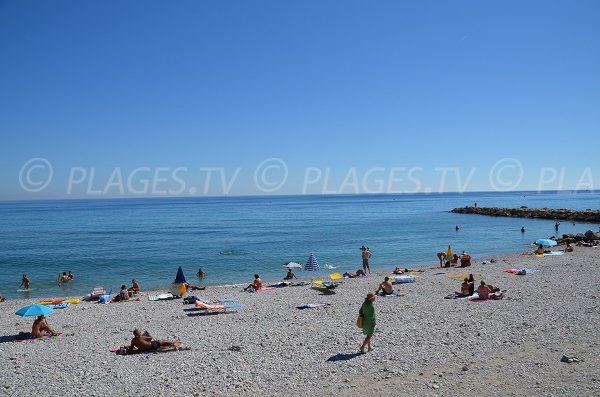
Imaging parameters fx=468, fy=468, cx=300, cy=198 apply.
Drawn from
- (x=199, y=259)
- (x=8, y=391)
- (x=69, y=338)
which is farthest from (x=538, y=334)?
(x=199, y=259)

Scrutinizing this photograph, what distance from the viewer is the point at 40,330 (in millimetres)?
13820

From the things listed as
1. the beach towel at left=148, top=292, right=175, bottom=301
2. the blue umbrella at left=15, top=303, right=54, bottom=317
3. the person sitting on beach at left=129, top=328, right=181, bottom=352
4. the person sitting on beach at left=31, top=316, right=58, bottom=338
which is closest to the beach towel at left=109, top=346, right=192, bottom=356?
the person sitting on beach at left=129, top=328, right=181, bottom=352

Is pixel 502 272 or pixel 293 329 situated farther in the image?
pixel 502 272

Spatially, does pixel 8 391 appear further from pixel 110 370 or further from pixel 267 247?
pixel 267 247

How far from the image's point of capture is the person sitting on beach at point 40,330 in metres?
13.7

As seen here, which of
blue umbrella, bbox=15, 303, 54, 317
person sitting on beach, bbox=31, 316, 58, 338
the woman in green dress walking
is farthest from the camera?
blue umbrella, bbox=15, 303, 54, 317

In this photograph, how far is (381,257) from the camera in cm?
3584

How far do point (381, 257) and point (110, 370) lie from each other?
1088 inches

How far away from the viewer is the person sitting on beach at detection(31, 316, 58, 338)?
13.7 metres

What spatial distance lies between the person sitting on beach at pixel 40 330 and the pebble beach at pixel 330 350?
0.48m

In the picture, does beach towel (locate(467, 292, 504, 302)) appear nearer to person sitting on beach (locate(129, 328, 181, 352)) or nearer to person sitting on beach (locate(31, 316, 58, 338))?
person sitting on beach (locate(129, 328, 181, 352))

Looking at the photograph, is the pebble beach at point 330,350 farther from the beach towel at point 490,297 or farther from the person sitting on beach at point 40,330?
the person sitting on beach at point 40,330

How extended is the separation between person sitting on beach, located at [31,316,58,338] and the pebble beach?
0.48 metres

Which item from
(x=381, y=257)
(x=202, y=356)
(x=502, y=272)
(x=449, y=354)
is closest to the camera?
(x=449, y=354)
